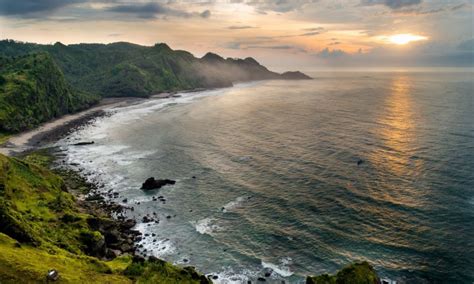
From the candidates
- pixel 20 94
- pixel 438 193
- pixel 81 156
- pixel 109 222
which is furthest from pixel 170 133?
pixel 438 193

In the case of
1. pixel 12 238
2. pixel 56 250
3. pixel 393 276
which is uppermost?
pixel 12 238

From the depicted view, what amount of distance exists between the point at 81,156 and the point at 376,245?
96978mm

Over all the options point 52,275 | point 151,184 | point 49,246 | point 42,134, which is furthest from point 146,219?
point 42,134

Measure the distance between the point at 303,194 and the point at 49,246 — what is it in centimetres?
5301

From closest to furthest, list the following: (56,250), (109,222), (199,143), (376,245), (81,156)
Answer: (56,250), (376,245), (109,222), (81,156), (199,143)

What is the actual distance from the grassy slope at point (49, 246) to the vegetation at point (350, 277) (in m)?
14.0

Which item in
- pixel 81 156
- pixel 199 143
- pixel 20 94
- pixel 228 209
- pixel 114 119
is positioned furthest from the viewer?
pixel 114 119

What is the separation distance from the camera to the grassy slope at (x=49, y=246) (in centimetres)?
3691

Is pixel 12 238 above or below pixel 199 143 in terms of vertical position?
above

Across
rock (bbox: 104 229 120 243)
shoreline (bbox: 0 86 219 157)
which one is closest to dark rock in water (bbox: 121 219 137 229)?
rock (bbox: 104 229 120 243)

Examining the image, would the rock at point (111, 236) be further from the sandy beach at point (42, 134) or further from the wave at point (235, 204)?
the sandy beach at point (42, 134)

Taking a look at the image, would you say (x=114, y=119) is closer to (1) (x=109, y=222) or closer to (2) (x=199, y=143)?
(2) (x=199, y=143)

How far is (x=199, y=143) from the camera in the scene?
133125 millimetres

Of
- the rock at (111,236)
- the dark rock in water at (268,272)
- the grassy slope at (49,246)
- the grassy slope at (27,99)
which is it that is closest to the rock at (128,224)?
the rock at (111,236)
